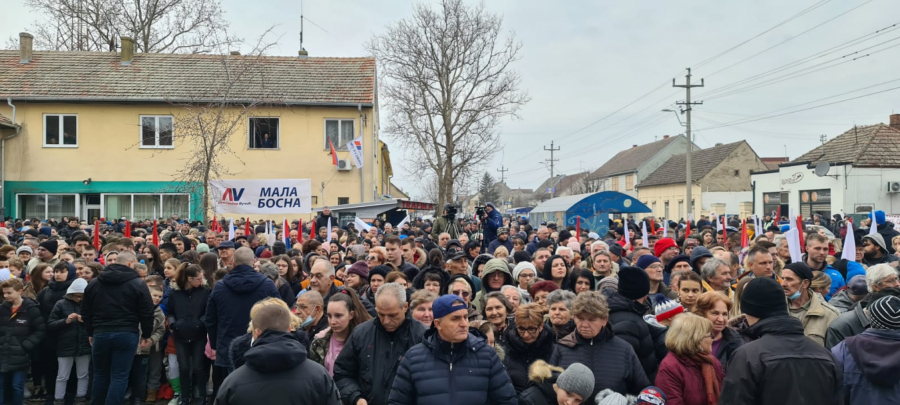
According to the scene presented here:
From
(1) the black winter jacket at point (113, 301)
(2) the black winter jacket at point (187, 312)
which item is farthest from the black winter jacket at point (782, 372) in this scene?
(1) the black winter jacket at point (113, 301)

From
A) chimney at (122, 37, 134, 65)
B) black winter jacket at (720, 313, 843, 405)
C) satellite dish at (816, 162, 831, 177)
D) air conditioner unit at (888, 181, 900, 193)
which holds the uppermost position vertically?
chimney at (122, 37, 134, 65)

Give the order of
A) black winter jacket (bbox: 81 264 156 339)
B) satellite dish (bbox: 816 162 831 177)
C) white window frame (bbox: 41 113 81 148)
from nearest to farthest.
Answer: black winter jacket (bbox: 81 264 156 339)
white window frame (bbox: 41 113 81 148)
satellite dish (bbox: 816 162 831 177)

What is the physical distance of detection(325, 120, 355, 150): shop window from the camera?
26.6m

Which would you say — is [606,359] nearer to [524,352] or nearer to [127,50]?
[524,352]

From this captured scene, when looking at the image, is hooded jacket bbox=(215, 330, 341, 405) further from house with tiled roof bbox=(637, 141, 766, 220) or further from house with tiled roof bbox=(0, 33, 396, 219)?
house with tiled roof bbox=(637, 141, 766, 220)

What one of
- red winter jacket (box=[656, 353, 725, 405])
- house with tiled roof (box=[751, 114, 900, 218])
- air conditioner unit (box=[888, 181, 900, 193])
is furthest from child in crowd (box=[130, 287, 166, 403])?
air conditioner unit (box=[888, 181, 900, 193])

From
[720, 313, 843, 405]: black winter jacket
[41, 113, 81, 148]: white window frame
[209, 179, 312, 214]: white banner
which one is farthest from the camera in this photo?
[41, 113, 81, 148]: white window frame

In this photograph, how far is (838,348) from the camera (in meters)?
4.34

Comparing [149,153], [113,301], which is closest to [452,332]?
[113,301]

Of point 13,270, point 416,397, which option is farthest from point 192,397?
point 416,397

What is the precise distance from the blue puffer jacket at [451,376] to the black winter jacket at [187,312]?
4.16 metres

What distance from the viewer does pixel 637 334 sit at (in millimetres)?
4930

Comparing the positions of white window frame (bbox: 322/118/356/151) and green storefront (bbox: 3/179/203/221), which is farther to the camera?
white window frame (bbox: 322/118/356/151)

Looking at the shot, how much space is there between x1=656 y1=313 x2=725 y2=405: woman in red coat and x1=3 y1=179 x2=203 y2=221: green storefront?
23.9 metres
